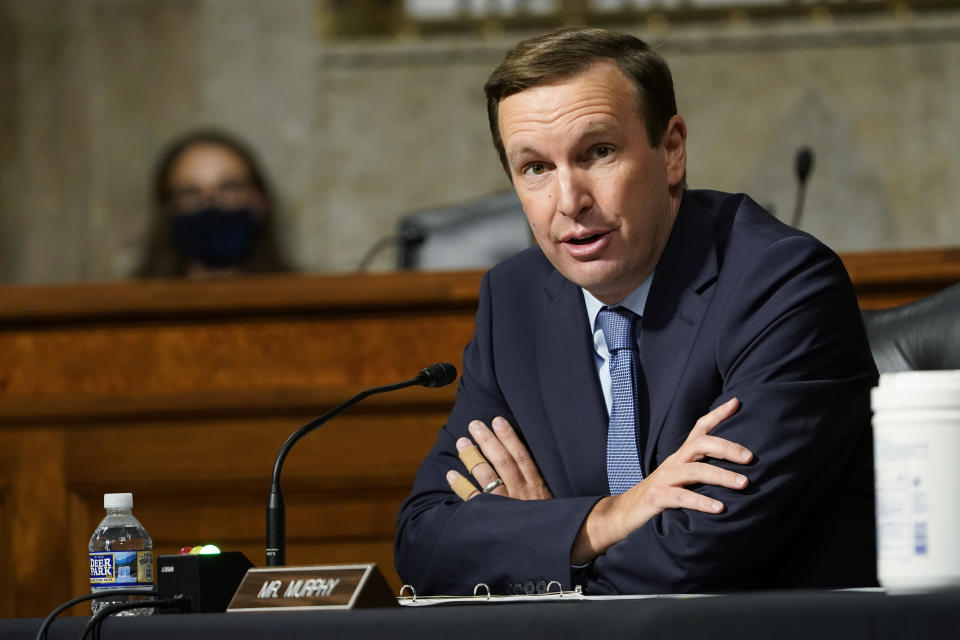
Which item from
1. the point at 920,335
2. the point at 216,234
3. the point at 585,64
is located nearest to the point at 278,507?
the point at 585,64

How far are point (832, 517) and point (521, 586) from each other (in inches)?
16.4

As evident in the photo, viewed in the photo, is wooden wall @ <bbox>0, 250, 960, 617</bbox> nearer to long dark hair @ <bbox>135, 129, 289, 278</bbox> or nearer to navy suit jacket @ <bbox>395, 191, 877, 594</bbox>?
navy suit jacket @ <bbox>395, 191, 877, 594</bbox>

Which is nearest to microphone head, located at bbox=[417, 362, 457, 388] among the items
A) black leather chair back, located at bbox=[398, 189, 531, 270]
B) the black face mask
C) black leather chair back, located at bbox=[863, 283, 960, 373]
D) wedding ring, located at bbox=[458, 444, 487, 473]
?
wedding ring, located at bbox=[458, 444, 487, 473]

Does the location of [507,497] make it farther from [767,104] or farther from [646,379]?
[767,104]

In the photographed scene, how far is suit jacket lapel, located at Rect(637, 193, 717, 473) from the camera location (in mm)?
1859

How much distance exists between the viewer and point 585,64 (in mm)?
1935

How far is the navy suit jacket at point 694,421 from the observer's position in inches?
63.7

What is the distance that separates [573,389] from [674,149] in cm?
39

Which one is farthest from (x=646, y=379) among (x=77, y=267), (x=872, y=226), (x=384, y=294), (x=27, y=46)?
(x=27, y=46)

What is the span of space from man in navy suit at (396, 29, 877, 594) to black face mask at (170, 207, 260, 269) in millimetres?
3448

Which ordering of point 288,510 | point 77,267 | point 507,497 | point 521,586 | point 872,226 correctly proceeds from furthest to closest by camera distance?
point 77,267
point 872,226
point 288,510
point 507,497
point 521,586

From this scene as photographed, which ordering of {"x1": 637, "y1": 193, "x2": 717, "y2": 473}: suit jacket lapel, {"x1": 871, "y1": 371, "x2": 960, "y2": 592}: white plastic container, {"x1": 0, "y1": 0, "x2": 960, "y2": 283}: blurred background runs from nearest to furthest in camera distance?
{"x1": 871, "y1": 371, "x2": 960, "y2": 592}: white plastic container
{"x1": 637, "y1": 193, "x2": 717, "y2": 473}: suit jacket lapel
{"x1": 0, "y1": 0, "x2": 960, "y2": 283}: blurred background

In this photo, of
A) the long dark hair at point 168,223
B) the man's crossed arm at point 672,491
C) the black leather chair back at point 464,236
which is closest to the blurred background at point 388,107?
the long dark hair at point 168,223

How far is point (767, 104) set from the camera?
21.2 feet
